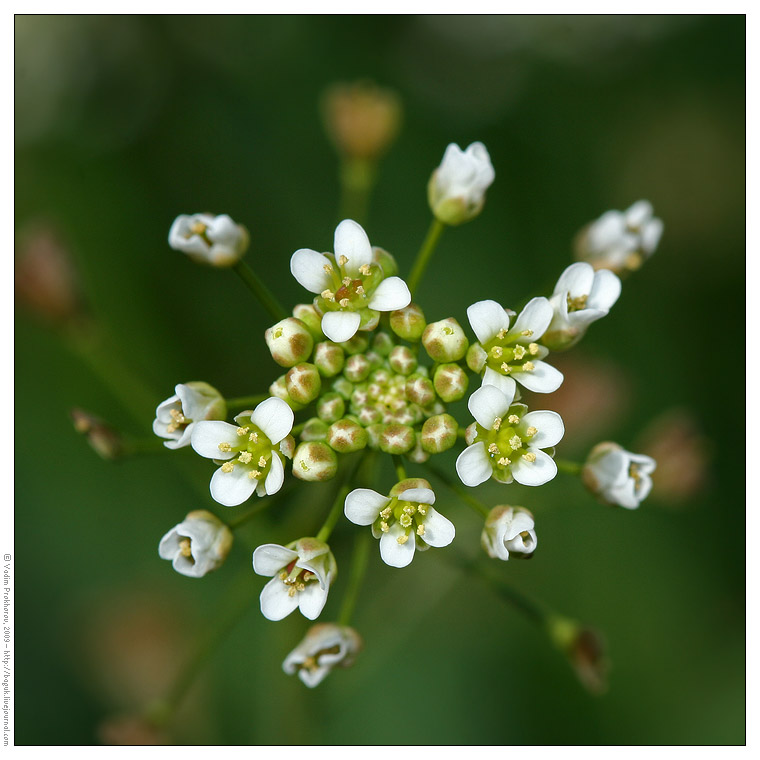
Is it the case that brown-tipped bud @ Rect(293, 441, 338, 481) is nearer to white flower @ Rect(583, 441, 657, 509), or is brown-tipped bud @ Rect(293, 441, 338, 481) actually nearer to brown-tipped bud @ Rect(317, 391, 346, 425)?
brown-tipped bud @ Rect(317, 391, 346, 425)

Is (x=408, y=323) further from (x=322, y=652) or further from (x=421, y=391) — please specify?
(x=322, y=652)

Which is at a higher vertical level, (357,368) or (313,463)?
(357,368)

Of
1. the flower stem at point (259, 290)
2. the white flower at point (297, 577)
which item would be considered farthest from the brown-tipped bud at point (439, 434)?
the flower stem at point (259, 290)

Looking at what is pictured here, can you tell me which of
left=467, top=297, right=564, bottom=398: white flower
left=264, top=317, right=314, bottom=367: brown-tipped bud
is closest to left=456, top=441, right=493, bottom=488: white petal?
left=467, top=297, right=564, bottom=398: white flower

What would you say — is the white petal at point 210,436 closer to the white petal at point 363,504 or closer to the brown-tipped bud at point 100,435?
the white petal at point 363,504

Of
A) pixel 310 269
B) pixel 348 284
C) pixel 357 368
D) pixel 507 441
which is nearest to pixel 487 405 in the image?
pixel 507 441

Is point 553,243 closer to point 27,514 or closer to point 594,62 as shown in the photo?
point 594,62
